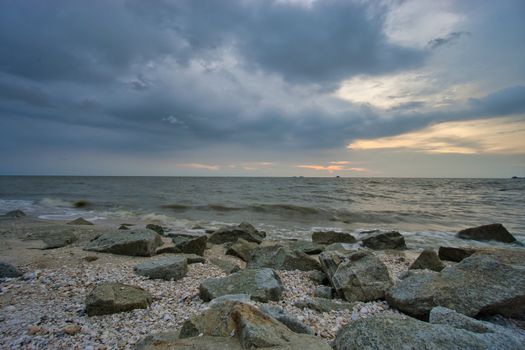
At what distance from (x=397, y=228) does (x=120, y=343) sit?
1489 cm

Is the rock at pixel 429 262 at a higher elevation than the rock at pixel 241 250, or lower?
higher

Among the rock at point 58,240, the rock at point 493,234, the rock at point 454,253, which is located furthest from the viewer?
the rock at point 493,234

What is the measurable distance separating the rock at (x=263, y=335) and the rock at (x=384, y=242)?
9096 mm

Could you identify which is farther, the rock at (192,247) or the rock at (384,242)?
the rock at (384,242)

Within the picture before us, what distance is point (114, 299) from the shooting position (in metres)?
4.27

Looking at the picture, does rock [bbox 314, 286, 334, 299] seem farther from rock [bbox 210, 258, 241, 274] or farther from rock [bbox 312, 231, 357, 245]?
rock [bbox 312, 231, 357, 245]

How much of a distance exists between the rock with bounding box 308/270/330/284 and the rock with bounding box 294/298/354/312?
1452 millimetres

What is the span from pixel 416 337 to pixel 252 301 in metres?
2.40

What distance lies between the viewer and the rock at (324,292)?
548cm

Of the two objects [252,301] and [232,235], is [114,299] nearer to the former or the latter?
[252,301]

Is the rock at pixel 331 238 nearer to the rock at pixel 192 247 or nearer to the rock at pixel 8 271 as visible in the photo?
the rock at pixel 192 247

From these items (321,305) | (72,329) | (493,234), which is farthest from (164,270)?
(493,234)

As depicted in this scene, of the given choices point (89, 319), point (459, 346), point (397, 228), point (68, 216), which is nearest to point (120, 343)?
point (89, 319)

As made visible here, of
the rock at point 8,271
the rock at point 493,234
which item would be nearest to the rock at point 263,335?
the rock at point 8,271
